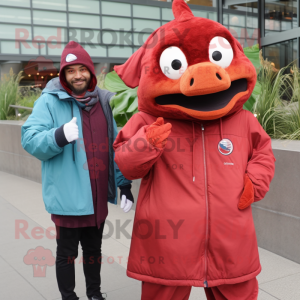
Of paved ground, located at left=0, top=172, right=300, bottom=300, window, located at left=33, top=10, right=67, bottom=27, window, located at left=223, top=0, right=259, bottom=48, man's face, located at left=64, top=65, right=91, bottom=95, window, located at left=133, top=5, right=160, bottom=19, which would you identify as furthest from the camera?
window, located at left=133, top=5, right=160, bottom=19

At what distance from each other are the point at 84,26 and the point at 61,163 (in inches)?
713

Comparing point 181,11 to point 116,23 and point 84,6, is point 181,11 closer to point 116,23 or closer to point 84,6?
point 84,6

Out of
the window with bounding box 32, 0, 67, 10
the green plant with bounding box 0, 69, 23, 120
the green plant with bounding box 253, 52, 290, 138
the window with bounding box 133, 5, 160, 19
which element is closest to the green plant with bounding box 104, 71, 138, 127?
the green plant with bounding box 253, 52, 290, 138

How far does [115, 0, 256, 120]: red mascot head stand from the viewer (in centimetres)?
212

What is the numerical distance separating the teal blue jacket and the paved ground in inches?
36.0

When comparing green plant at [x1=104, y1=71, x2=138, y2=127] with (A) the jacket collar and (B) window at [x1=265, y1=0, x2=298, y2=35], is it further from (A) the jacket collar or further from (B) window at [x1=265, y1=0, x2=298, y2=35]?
(B) window at [x1=265, y1=0, x2=298, y2=35]

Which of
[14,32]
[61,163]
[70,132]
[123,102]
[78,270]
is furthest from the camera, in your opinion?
[14,32]

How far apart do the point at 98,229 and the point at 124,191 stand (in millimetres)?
340

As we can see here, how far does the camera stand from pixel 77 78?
271cm

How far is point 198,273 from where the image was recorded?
2121mm

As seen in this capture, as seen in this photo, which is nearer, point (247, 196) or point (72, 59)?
point (247, 196)

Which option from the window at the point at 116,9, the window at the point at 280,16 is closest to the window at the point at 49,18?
the window at the point at 116,9

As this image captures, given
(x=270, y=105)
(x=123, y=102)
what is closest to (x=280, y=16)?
(x=123, y=102)

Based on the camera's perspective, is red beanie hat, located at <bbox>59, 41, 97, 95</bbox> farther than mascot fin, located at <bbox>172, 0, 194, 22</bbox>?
Yes
